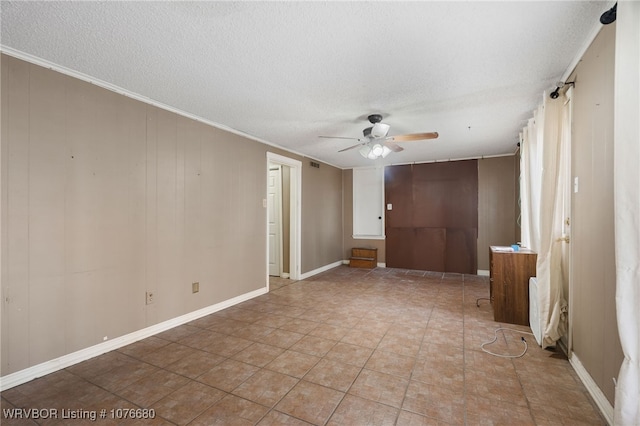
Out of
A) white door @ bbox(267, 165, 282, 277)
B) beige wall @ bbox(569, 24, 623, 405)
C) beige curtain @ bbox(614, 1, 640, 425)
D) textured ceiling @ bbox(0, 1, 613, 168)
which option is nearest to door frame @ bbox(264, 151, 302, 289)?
white door @ bbox(267, 165, 282, 277)

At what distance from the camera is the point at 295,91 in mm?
2678

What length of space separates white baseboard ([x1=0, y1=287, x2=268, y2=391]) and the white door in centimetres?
201

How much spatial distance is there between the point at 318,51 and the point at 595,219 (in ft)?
7.19

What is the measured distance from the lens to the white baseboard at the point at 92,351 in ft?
6.63

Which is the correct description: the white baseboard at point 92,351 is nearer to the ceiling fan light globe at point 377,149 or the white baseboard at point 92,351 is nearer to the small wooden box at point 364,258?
the ceiling fan light globe at point 377,149

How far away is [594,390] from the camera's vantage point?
5.94 feet

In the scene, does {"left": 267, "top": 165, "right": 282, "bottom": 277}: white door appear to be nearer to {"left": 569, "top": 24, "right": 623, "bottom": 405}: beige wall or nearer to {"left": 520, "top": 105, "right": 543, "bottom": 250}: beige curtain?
{"left": 520, "top": 105, "right": 543, "bottom": 250}: beige curtain

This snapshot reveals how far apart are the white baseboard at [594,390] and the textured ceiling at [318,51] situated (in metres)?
2.30

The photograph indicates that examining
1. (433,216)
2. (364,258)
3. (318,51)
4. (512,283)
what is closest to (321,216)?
(364,258)

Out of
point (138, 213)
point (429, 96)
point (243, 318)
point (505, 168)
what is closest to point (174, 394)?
point (243, 318)

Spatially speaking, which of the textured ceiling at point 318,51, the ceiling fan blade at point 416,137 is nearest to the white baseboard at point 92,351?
the textured ceiling at point 318,51

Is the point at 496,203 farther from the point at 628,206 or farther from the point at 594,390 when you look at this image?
the point at 628,206

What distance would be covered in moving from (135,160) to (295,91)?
1746 mm

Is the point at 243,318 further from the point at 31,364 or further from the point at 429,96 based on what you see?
the point at 429,96
